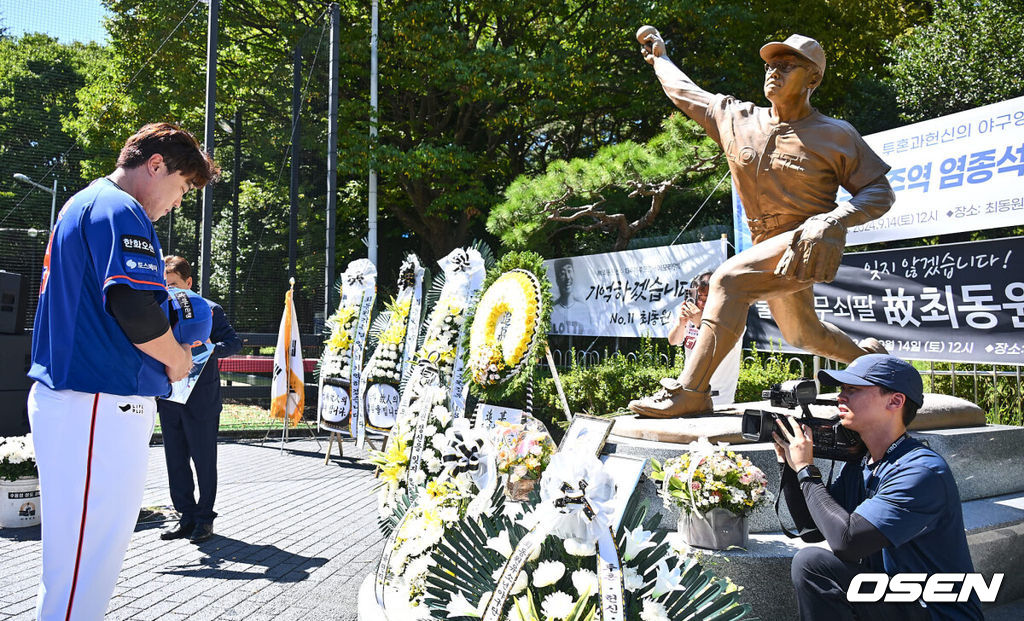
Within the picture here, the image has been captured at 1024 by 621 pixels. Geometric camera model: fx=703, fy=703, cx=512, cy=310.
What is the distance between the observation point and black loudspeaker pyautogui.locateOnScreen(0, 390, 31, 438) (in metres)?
5.80

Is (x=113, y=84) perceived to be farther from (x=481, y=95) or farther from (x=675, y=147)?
(x=675, y=147)

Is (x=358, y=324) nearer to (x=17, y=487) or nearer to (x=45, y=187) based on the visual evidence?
(x=17, y=487)

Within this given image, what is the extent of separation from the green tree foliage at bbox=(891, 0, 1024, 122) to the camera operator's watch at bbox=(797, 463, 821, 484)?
31.0 ft

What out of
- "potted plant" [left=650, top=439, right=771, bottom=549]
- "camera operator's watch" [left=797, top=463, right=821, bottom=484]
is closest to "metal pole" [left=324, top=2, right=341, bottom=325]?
"potted plant" [left=650, top=439, right=771, bottom=549]

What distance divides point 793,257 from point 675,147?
6.93 metres

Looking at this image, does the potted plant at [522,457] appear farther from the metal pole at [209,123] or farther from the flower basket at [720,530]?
the metal pole at [209,123]

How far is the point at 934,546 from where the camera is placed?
2.15 metres

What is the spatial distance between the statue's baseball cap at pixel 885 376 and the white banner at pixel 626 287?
20.4 feet

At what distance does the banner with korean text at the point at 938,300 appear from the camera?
5.94m

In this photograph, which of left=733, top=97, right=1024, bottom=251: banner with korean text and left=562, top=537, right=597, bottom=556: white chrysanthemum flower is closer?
left=562, top=537, right=597, bottom=556: white chrysanthemum flower

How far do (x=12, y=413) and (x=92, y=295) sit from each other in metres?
4.92

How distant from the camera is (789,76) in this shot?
3.46 m

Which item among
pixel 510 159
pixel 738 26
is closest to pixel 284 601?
pixel 738 26

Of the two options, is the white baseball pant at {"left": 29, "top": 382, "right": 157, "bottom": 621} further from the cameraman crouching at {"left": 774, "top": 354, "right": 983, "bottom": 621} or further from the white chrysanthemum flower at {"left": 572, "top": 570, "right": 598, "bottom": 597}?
the cameraman crouching at {"left": 774, "top": 354, "right": 983, "bottom": 621}
